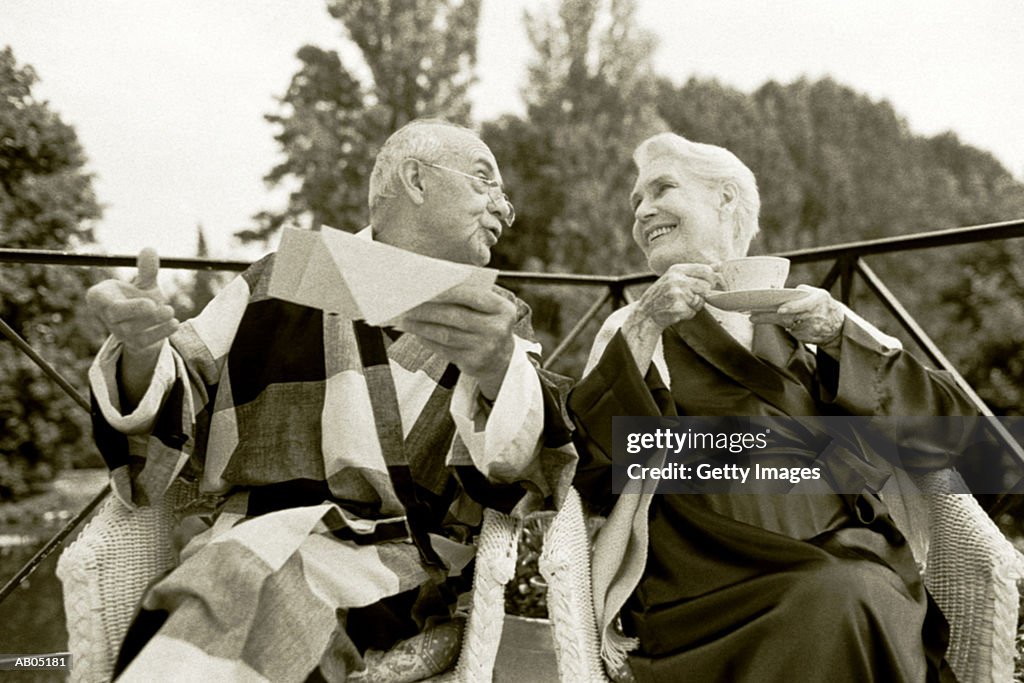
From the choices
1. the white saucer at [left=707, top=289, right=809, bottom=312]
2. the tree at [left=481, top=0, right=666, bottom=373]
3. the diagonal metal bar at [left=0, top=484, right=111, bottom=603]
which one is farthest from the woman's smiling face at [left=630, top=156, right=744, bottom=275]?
the tree at [left=481, top=0, right=666, bottom=373]

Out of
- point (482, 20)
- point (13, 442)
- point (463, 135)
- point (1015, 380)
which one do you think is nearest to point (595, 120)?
point (482, 20)

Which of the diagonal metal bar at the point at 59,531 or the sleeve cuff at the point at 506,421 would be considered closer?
the sleeve cuff at the point at 506,421

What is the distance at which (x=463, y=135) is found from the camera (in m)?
1.92

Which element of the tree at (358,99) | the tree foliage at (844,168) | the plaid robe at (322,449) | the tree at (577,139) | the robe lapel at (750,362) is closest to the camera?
the plaid robe at (322,449)

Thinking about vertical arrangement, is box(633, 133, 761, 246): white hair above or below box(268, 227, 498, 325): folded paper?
above

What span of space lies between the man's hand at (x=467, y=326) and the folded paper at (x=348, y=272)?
0.06 m

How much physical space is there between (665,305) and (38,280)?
491cm

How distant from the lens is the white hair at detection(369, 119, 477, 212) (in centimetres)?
188

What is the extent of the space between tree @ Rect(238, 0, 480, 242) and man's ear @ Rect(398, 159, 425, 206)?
1409cm

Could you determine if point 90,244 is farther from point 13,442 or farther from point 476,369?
point 476,369

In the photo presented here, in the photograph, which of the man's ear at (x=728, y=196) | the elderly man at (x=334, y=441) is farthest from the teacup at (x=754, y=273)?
the elderly man at (x=334, y=441)

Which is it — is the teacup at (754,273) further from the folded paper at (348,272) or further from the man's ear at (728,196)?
the folded paper at (348,272)

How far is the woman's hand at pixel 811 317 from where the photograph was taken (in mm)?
1866

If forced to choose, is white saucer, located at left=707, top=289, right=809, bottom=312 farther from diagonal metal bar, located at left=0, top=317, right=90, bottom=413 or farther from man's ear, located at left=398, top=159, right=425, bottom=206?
diagonal metal bar, located at left=0, top=317, right=90, bottom=413
